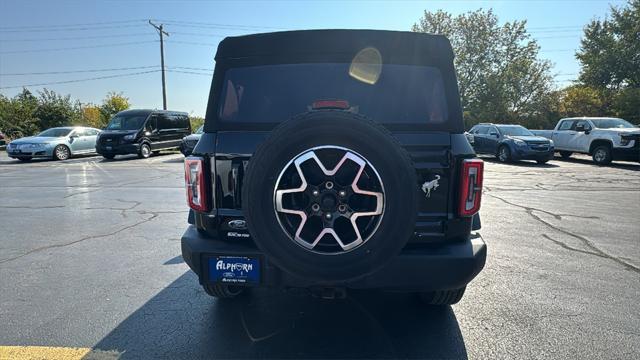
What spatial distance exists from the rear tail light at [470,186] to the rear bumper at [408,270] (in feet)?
0.86

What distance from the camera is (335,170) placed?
2.06 m

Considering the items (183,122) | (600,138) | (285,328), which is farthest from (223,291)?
(183,122)

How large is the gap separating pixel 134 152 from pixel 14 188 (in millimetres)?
7996

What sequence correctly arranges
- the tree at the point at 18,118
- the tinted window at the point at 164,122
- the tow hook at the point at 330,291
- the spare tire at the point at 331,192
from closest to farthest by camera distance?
the spare tire at the point at 331,192
the tow hook at the point at 330,291
the tinted window at the point at 164,122
the tree at the point at 18,118

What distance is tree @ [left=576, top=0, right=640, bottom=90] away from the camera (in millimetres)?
29891

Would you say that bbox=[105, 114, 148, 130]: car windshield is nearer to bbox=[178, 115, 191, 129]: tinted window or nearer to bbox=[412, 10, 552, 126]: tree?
bbox=[178, 115, 191, 129]: tinted window

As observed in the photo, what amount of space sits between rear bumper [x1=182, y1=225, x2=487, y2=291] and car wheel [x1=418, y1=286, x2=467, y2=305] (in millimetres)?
581

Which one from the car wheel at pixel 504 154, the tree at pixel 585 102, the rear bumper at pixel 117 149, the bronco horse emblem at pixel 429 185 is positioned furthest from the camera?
the tree at pixel 585 102

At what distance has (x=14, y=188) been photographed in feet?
31.1

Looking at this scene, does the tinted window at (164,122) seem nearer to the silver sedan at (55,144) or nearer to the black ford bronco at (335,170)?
the silver sedan at (55,144)

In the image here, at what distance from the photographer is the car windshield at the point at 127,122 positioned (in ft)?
57.1

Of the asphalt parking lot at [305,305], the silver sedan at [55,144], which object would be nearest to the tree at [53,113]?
the silver sedan at [55,144]

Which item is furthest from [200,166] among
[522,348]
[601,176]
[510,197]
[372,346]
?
[601,176]

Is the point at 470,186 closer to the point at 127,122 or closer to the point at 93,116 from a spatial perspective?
the point at 127,122
